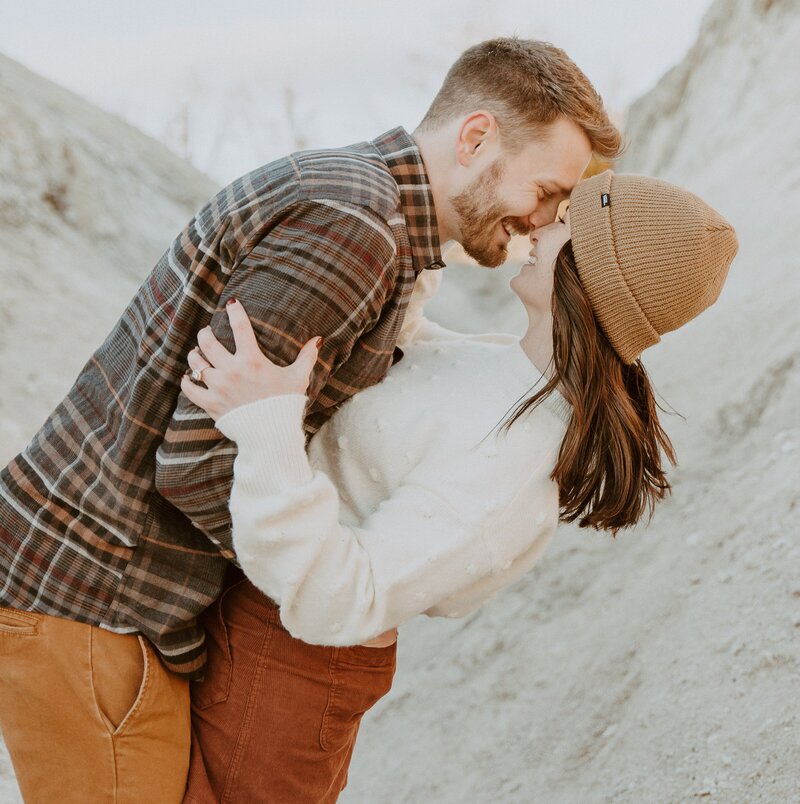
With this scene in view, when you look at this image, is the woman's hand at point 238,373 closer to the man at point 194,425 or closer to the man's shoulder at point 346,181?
the man at point 194,425

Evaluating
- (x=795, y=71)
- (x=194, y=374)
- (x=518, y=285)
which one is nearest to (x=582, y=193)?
(x=518, y=285)

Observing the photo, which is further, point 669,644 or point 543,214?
point 669,644

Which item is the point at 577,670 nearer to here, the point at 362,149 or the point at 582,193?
the point at 582,193

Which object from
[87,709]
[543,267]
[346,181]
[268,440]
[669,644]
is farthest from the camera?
[669,644]

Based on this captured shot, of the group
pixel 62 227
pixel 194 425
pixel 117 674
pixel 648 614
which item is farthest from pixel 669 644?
pixel 62 227

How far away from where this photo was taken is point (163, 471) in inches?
64.9

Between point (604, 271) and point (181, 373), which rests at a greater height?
point (604, 271)

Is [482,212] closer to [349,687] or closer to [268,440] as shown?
[268,440]

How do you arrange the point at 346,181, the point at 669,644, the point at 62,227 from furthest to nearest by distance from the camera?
1. the point at 62,227
2. the point at 669,644
3. the point at 346,181

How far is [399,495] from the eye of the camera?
1731 mm

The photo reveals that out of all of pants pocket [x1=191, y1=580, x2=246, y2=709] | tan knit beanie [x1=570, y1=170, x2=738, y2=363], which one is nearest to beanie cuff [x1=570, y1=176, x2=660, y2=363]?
tan knit beanie [x1=570, y1=170, x2=738, y2=363]

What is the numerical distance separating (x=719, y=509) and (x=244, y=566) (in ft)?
8.31

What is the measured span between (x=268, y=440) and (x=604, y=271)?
85 cm

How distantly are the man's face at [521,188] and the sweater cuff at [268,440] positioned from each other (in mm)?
706
